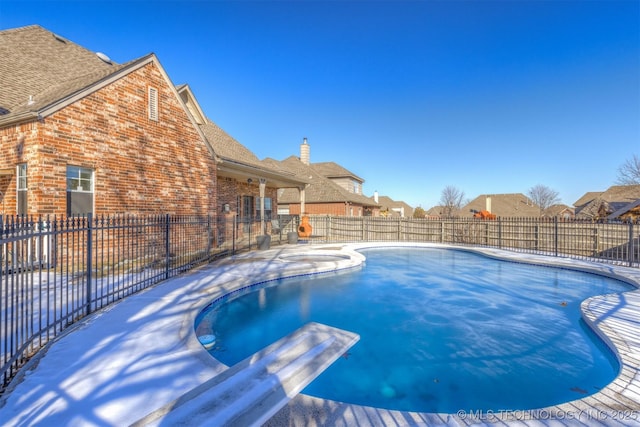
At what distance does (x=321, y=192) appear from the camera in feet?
91.9

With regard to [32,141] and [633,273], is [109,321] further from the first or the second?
[633,273]

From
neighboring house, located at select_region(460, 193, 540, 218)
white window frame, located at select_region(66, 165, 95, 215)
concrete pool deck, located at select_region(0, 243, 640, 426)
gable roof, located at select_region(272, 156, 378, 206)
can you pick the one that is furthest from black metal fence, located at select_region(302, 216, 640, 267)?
neighboring house, located at select_region(460, 193, 540, 218)

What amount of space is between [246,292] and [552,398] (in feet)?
19.9

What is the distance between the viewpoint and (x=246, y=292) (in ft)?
24.7

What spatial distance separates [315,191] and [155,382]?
2556 centimetres

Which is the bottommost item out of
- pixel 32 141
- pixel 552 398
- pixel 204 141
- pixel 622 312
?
pixel 552 398

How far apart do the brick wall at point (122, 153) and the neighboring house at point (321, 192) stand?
1225cm

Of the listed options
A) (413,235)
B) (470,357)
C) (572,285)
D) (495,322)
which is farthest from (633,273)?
(413,235)

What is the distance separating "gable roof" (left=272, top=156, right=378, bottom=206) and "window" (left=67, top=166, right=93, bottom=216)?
17530 millimetres

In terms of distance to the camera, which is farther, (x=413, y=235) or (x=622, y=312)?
(x=413, y=235)

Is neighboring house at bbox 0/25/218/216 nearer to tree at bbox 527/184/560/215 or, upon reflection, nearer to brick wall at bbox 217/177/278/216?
brick wall at bbox 217/177/278/216

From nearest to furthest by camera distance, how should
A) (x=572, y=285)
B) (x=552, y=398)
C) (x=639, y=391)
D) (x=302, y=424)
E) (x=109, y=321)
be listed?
(x=302, y=424) → (x=639, y=391) → (x=552, y=398) → (x=109, y=321) → (x=572, y=285)

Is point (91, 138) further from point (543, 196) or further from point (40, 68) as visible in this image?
point (543, 196)

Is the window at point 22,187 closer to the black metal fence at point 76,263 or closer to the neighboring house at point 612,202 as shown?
the black metal fence at point 76,263
